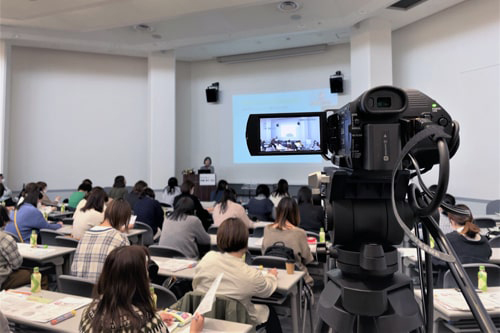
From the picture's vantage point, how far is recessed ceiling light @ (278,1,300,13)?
6.29 metres

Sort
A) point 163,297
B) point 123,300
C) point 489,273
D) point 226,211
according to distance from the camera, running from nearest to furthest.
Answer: point 123,300
point 163,297
point 489,273
point 226,211

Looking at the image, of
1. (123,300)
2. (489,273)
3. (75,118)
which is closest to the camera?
(123,300)

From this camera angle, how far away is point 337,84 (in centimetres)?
835

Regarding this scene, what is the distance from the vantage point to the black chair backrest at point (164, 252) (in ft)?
10.1

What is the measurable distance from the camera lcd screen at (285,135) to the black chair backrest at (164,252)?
7.31ft

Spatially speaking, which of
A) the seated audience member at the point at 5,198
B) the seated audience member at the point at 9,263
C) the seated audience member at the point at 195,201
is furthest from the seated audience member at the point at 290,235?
the seated audience member at the point at 5,198

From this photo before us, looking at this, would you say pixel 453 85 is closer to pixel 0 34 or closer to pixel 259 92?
pixel 259 92

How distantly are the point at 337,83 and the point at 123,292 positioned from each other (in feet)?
26.0

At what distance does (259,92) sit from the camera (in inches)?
373

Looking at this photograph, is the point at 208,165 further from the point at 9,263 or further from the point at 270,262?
the point at 270,262

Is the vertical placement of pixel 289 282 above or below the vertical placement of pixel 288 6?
below

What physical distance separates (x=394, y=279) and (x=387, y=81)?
6890 mm

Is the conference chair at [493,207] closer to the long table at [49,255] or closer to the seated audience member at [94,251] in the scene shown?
the seated audience member at [94,251]

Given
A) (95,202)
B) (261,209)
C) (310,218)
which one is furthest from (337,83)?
(95,202)
